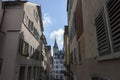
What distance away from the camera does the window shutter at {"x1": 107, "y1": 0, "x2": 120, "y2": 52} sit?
2228 mm

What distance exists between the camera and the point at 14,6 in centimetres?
1073

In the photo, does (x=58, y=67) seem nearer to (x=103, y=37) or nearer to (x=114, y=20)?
(x=103, y=37)

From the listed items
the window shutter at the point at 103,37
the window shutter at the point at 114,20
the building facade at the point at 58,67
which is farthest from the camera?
the building facade at the point at 58,67

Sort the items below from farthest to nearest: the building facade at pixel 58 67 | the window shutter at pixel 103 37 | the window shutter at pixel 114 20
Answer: the building facade at pixel 58 67 < the window shutter at pixel 103 37 < the window shutter at pixel 114 20

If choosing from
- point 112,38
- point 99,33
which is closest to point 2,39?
point 99,33

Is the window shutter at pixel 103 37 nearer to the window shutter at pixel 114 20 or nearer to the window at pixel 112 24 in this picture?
the window at pixel 112 24

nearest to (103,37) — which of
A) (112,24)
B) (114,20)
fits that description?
(112,24)

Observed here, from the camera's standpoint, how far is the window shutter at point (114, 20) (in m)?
2.23

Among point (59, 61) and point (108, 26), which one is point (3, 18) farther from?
Result: point (59, 61)

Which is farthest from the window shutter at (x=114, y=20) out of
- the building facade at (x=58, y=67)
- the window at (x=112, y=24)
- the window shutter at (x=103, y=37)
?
the building facade at (x=58, y=67)

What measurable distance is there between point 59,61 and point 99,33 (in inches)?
2761

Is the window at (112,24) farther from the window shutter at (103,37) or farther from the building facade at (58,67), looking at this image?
the building facade at (58,67)

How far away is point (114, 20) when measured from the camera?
7.79 ft

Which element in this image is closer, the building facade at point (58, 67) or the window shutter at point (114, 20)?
the window shutter at point (114, 20)
